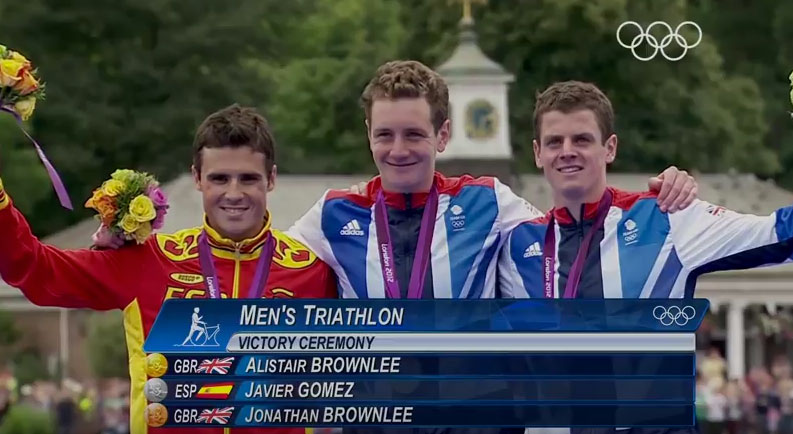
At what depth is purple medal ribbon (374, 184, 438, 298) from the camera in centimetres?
809

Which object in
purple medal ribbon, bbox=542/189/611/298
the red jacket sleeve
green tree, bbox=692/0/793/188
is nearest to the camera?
the red jacket sleeve

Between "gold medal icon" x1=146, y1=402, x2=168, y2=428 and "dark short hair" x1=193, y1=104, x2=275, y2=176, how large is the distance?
3.50ft

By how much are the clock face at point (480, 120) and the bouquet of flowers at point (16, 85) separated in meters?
33.3

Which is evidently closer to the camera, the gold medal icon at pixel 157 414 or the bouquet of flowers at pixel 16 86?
the gold medal icon at pixel 157 414

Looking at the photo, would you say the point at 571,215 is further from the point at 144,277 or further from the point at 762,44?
the point at 762,44

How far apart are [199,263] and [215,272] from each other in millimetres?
80

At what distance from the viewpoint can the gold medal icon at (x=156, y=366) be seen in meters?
7.66

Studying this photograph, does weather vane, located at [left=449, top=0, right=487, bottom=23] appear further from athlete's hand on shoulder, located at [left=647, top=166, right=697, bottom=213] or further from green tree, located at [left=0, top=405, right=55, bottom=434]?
athlete's hand on shoulder, located at [left=647, top=166, right=697, bottom=213]

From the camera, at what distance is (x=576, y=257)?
816 centimetres

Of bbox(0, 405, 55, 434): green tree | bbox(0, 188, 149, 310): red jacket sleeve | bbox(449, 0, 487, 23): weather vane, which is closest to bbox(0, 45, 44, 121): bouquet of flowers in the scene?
bbox(0, 188, 149, 310): red jacket sleeve

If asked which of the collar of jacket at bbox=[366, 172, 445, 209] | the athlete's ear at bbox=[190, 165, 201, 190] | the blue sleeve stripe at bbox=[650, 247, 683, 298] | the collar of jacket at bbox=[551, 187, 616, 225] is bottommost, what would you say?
the blue sleeve stripe at bbox=[650, 247, 683, 298]

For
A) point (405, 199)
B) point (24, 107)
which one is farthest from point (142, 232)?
point (405, 199)

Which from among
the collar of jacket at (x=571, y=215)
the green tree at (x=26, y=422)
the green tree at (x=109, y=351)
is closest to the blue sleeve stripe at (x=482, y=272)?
the collar of jacket at (x=571, y=215)

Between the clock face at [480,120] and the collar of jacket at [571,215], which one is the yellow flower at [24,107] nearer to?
the collar of jacket at [571,215]
